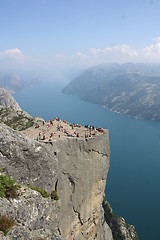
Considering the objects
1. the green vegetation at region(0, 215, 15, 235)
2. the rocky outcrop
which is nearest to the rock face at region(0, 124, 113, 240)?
the green vegetation at region(0, 215, 15, 235)

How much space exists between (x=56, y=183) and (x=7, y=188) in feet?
26.1

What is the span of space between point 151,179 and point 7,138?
8739 cm

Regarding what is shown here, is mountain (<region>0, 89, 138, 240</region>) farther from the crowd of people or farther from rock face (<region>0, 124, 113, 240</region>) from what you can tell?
the crowd of people

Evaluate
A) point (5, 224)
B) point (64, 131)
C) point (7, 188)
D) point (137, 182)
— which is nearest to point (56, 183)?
point (64, 131)

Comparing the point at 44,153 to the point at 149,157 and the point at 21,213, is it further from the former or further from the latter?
the point at 149,157

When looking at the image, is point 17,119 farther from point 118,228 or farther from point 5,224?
point 5,224

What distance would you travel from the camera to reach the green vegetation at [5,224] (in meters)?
8.74

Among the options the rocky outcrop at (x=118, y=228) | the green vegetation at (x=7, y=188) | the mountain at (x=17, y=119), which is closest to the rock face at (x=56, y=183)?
the green vegetation at (x=7, y=188)

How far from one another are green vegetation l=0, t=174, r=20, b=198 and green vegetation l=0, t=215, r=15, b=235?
152 cm

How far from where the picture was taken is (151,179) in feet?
299

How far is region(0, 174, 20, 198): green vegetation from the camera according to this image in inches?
424

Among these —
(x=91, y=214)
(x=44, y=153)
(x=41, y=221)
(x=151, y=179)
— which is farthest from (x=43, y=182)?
(x=151, y=179)

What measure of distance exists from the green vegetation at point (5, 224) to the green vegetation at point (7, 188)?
1519mm

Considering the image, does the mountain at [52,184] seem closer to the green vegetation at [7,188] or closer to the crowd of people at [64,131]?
the green vegetation at [7,188]
